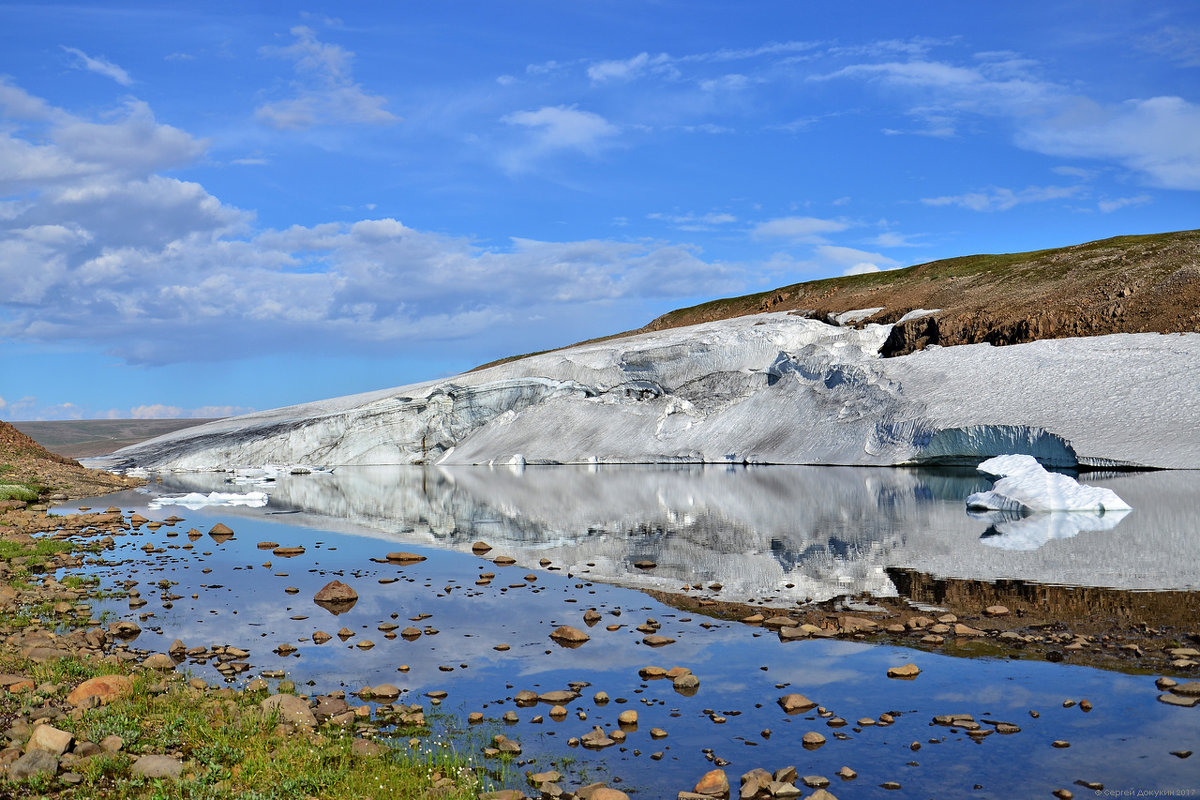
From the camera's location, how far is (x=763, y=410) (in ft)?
144

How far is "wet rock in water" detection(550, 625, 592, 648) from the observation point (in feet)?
31.8

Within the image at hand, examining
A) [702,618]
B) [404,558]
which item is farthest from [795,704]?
[404,558]

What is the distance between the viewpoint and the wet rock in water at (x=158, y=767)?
5.85 meters

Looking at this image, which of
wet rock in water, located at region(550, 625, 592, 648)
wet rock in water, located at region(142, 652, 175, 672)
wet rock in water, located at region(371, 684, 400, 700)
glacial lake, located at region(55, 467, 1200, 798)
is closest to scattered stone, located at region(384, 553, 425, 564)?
glacial lake, located at region(55, 467, 1200, 798)

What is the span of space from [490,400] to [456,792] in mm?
45849

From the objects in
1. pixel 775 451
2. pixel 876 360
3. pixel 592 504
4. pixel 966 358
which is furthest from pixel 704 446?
pixel 592 504

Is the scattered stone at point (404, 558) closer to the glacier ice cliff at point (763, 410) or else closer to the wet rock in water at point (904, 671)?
the wet rock in water at point (904, 671)

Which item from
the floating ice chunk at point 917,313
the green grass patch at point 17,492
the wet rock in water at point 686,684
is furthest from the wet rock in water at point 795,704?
the floating ice chunk at point 917,313

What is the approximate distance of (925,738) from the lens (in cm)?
664

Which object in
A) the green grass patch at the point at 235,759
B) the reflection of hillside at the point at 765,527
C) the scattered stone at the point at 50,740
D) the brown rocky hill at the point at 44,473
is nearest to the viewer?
the green grass patch at the point at 235,759

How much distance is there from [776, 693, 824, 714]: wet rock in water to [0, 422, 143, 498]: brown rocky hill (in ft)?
93.2

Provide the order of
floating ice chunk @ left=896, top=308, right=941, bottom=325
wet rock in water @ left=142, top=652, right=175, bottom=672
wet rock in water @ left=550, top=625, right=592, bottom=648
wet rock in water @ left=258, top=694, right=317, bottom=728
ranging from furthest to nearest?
floating ice chunk @ left=896, top=308, right=941, bottom=325
wet rock in water @ left=550, top=625, right=592, bottom=648
wet rock in water @ left=142, top=652, right=175, bottom=672
wet rock in water @ left=258, top=694, right=317, bottom=728

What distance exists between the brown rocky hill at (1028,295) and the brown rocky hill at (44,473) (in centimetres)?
3919

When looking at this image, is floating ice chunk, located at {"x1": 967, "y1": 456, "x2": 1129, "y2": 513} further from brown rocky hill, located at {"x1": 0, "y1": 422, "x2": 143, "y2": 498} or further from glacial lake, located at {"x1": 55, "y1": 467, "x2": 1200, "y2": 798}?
brown rocky hill, located at {"x1": 0, "y1": 422, "x2": 143, "y2": 498}
